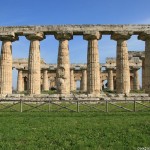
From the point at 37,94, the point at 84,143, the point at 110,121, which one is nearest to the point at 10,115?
the point at 110,121

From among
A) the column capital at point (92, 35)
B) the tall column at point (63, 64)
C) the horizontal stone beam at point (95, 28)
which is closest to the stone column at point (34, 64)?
the horizontal stone beam at point (95, 28)

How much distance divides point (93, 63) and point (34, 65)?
25.7ft

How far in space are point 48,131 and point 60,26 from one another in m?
22.7

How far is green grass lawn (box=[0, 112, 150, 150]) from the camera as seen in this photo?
13.9 m

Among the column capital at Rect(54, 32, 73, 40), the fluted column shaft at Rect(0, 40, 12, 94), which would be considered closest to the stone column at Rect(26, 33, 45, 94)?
the column capital at Rect(54, 32, 73, 40)

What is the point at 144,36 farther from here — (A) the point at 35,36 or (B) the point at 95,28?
(A) the point at 35,36

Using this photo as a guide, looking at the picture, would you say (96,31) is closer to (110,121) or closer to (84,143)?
(110,121)

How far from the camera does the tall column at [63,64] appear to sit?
120 feet

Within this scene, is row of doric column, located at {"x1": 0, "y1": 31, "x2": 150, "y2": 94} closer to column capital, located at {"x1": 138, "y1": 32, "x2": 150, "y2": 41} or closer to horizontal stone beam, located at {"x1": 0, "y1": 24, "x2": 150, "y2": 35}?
column capital, located at {"x1": 138, "y1": 32, "x2": 150, "y2": 41}

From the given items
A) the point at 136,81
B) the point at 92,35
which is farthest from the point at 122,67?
the point at 136,81

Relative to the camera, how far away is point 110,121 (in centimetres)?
1844

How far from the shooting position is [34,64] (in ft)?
123

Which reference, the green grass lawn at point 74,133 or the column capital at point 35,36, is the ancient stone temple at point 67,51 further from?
the green grass lawn at point 74,133

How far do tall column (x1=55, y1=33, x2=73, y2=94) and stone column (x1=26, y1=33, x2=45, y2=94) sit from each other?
2676mm
